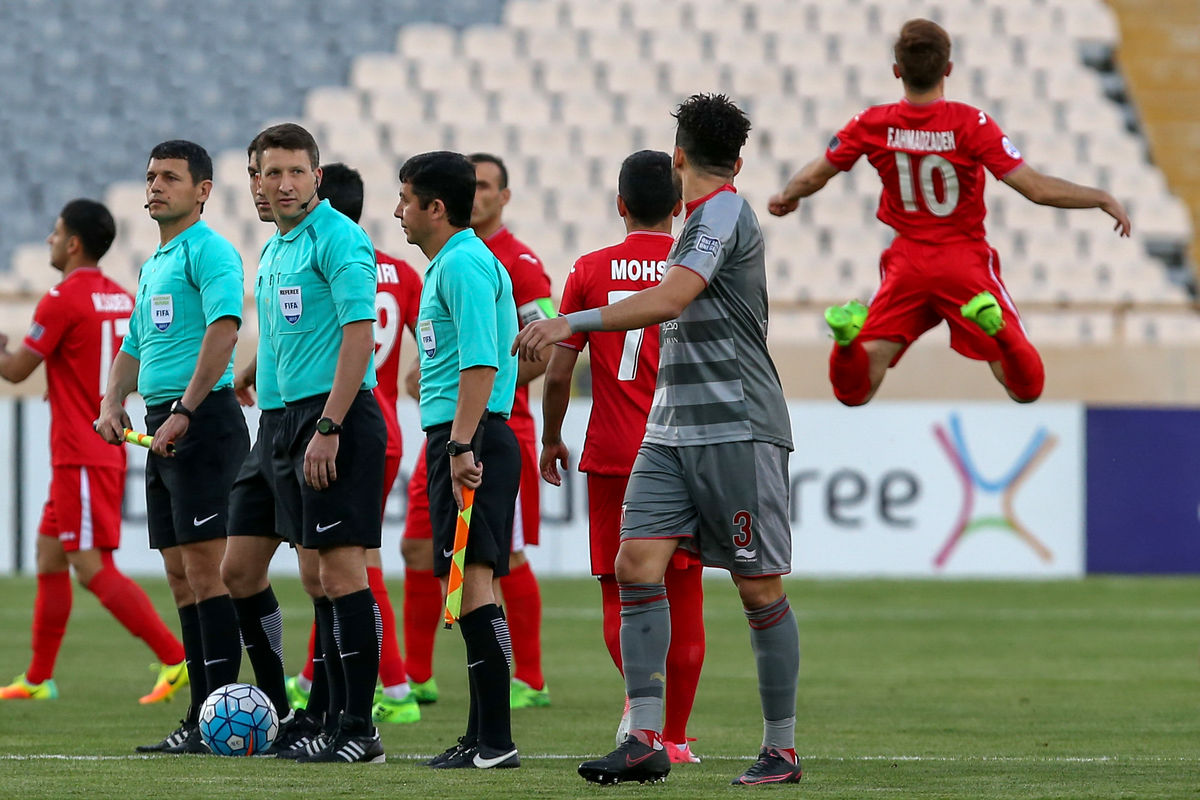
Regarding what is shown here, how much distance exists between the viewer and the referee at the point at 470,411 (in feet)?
19.2

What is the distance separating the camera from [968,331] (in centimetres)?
721

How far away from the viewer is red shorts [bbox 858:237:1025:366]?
282 inches

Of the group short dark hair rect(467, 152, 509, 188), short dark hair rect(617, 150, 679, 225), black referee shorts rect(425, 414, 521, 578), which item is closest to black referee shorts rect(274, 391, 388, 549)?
black referee shorts rect(425, 414, 521, 578)

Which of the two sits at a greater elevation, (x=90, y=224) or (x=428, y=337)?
(x=90, y=224)

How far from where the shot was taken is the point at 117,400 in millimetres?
6637

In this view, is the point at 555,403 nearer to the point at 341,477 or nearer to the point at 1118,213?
the point at 341,477

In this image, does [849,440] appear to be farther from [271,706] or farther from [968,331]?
[271,706]

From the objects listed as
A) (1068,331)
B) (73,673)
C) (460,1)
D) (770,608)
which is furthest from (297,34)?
(770,608)

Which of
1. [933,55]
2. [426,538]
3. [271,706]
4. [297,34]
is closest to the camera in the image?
[271,706]

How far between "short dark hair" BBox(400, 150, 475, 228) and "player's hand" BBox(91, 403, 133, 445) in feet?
4.57

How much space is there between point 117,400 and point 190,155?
0.95m

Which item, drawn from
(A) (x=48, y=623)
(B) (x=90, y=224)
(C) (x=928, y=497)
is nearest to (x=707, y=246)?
(B) (x=90, y=224)

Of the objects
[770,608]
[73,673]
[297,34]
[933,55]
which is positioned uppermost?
[297,34]

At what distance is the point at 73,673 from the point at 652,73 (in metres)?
13.6
